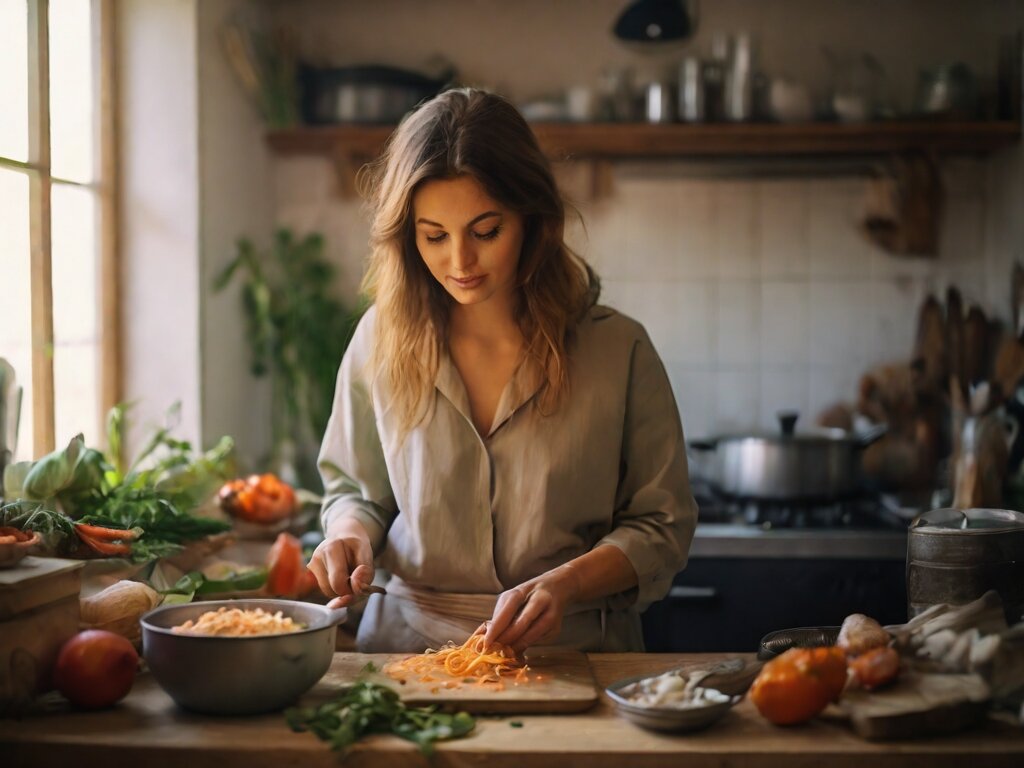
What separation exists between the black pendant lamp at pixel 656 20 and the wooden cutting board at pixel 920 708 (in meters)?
1.99

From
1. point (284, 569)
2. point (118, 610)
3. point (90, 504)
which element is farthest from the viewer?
point (284, 569)

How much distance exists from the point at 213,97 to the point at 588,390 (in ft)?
5.50

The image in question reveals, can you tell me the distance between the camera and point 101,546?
5.74ft

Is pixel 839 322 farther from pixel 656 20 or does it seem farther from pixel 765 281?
pixel 656 20

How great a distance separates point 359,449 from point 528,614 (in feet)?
1.62

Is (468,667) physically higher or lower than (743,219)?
lower

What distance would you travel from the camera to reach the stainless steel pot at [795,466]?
2877 millimetres

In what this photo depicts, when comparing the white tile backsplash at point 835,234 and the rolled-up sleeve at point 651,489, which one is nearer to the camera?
the rolled-up sleeve at point 651,489

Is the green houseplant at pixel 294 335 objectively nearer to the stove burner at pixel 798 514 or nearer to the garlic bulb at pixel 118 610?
the stove burner at pixel 798 514

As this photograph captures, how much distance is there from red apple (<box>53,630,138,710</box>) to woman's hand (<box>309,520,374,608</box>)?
27 centimetres

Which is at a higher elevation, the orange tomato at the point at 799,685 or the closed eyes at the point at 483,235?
the closed eyes at the point at 483,235

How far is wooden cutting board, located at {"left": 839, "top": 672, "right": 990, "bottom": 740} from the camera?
122 centimetres

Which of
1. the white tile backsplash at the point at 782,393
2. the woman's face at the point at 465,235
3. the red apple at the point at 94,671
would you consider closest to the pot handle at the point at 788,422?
the white tile backsplash at the point at 782,393

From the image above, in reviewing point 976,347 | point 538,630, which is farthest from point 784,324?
point 538,630
